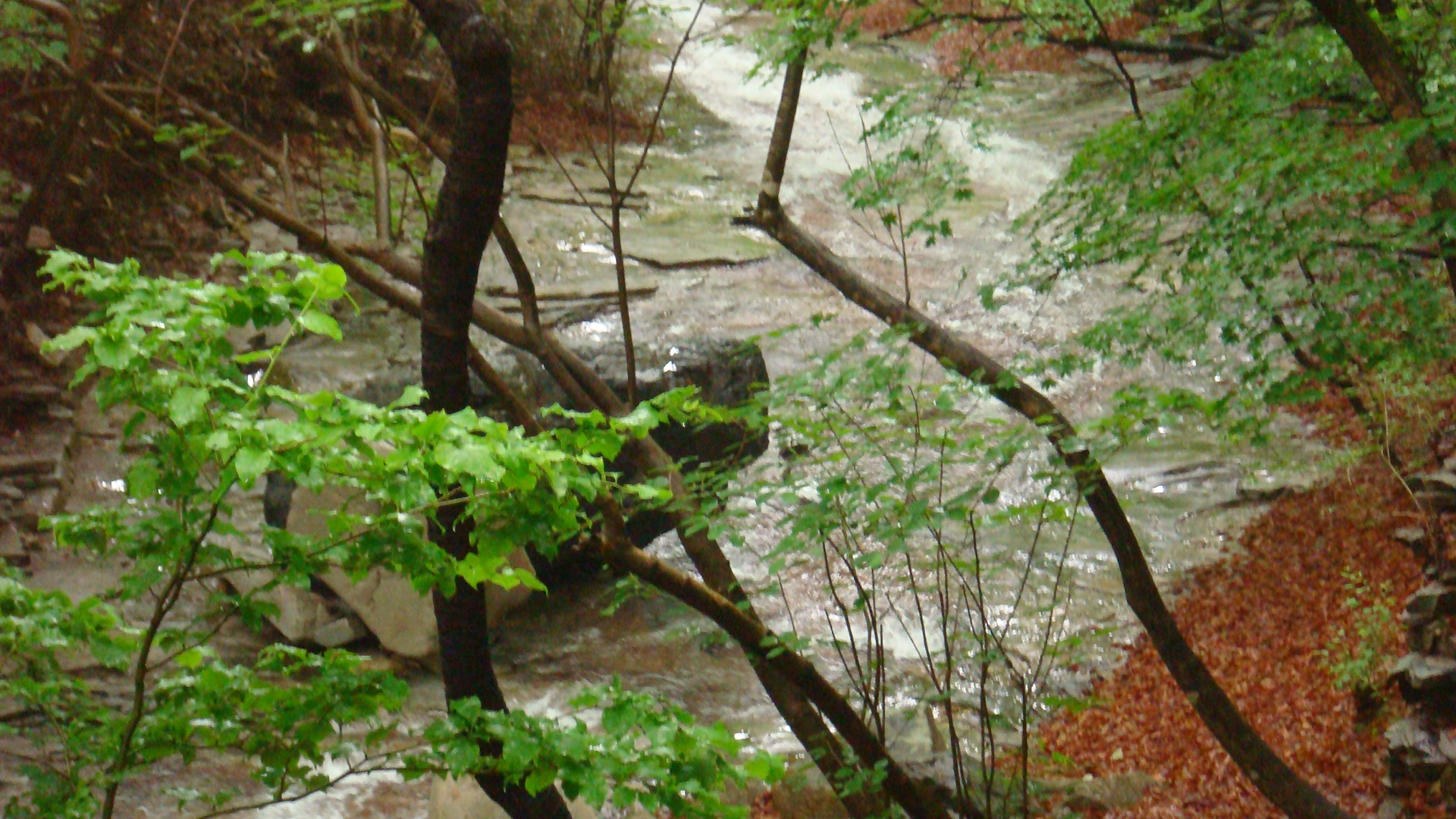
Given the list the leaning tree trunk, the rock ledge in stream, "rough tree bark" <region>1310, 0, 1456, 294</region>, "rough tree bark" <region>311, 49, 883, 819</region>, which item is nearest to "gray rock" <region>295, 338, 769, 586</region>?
the rock ledge in stream

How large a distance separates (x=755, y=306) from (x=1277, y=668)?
6.40 metres

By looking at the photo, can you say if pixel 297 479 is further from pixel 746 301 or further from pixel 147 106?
pixel 746 301

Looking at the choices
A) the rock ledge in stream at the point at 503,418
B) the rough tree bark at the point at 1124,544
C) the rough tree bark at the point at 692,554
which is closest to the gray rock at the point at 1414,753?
the rough tree bark at the point at 1124,544

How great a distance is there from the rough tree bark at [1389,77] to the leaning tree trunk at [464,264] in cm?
227

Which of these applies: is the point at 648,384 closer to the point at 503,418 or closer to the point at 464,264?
the point at 503,418

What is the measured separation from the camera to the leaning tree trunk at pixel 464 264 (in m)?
2.55

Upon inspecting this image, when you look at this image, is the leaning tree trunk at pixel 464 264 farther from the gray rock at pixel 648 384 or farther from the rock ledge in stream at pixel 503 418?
the gray rock at pixel 648 384

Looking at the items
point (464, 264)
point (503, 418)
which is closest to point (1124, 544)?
point (464, 264)

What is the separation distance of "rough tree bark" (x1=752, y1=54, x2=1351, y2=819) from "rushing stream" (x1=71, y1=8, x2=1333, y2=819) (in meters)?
0.43

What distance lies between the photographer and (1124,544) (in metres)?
4.25

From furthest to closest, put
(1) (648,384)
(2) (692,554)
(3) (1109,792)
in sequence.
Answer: (1) (648,384) < (3) (1109,792) < (2) (692,554)

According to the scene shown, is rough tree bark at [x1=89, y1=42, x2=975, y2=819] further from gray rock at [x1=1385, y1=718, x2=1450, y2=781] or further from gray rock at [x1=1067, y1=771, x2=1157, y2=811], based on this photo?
gray rock at [x1=1385, y1=718, x2=1450, y2=781]

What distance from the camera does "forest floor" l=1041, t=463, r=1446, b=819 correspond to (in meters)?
5.29

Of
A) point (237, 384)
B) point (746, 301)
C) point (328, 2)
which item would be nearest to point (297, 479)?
point (237, 384)
